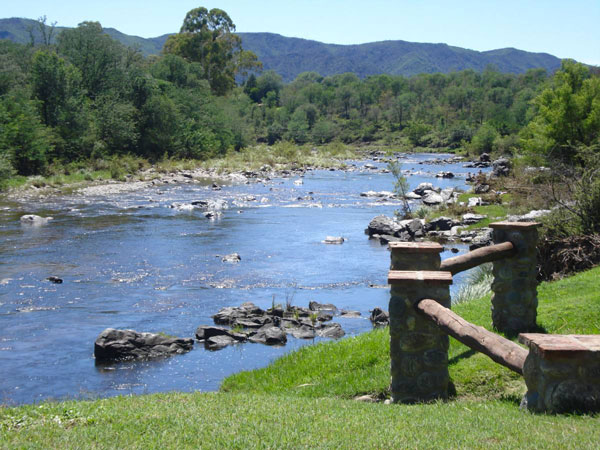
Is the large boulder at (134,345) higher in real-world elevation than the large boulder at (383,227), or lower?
lower

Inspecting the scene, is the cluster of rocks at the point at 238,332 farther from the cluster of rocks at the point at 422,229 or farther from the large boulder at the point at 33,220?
the large boulder at the point at 33,220

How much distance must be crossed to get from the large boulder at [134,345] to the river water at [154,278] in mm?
271

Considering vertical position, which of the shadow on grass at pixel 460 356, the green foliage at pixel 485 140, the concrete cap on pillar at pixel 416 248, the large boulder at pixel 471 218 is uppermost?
the green foliage at pixel 485 140

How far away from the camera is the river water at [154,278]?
478 inches

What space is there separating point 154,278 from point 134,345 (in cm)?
658

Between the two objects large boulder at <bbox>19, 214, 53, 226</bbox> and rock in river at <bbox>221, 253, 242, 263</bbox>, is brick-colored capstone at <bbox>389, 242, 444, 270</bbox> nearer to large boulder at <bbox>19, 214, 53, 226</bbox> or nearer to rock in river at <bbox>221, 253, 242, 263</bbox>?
rock in river at <bbox>221, 253, 242, 263</bbox>

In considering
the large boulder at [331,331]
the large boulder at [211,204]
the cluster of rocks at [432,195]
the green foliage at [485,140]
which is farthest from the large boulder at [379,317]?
the green foliage at [485,140]

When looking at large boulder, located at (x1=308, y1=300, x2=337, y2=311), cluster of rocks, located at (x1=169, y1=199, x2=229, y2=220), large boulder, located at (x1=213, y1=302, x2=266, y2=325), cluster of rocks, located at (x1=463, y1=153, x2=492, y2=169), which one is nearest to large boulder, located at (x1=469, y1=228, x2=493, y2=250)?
large boulder, located at (x1=308, y1=300, x2=337, y2=311)

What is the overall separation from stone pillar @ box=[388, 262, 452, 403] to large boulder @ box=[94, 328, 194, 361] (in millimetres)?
7252

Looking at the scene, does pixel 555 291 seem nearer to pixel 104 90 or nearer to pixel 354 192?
pixel 354 192

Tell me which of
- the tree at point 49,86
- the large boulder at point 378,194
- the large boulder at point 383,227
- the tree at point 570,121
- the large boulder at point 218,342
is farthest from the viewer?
the tree at point 49,86

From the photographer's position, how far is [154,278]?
64.2ft

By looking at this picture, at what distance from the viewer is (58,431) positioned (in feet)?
19.3

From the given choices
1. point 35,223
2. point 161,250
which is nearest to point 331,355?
point 161,250
